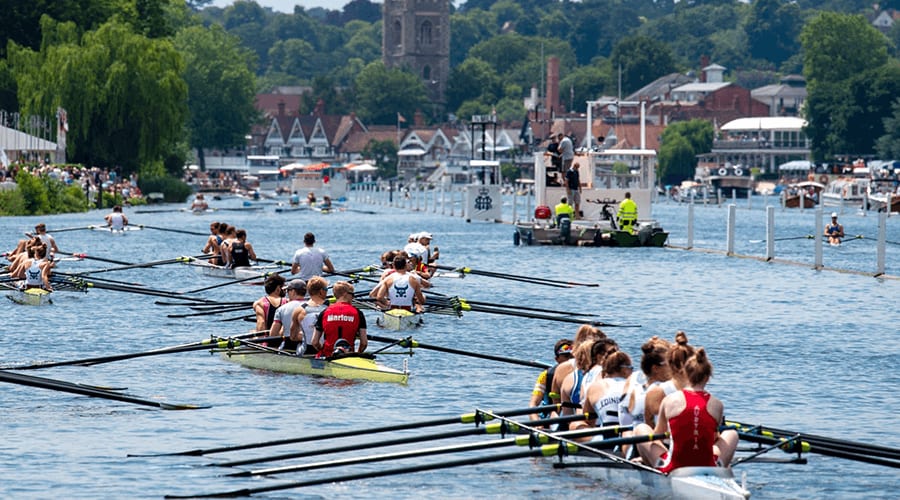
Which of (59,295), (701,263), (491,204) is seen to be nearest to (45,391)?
(59,295)

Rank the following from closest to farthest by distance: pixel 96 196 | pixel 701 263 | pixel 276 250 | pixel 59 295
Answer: pixel 59 295 < pixel 701 263 < pixel 276 250 < pixel 96 196

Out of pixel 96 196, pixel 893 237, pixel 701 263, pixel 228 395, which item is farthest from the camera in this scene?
pixel 96 196

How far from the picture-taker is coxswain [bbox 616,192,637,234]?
63.0 m

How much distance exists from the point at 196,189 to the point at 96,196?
6215 cm

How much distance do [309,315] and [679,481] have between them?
9.90m

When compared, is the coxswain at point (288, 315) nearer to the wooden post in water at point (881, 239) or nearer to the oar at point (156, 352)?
the oar at point (156, 352)

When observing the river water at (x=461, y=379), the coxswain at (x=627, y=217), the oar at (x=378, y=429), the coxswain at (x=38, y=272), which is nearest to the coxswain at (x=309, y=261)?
the river water at (x=461, y=379)

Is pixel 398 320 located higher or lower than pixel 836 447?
lower

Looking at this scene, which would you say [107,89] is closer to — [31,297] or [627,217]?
[627,217]

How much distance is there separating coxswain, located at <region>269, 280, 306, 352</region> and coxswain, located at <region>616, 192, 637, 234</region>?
37167 millimetres

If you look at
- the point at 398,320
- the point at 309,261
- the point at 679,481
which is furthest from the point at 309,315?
the point at 309,261

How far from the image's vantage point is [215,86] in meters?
193

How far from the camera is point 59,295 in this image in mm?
42312

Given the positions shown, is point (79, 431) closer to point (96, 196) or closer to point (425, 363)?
point (425, 363)
